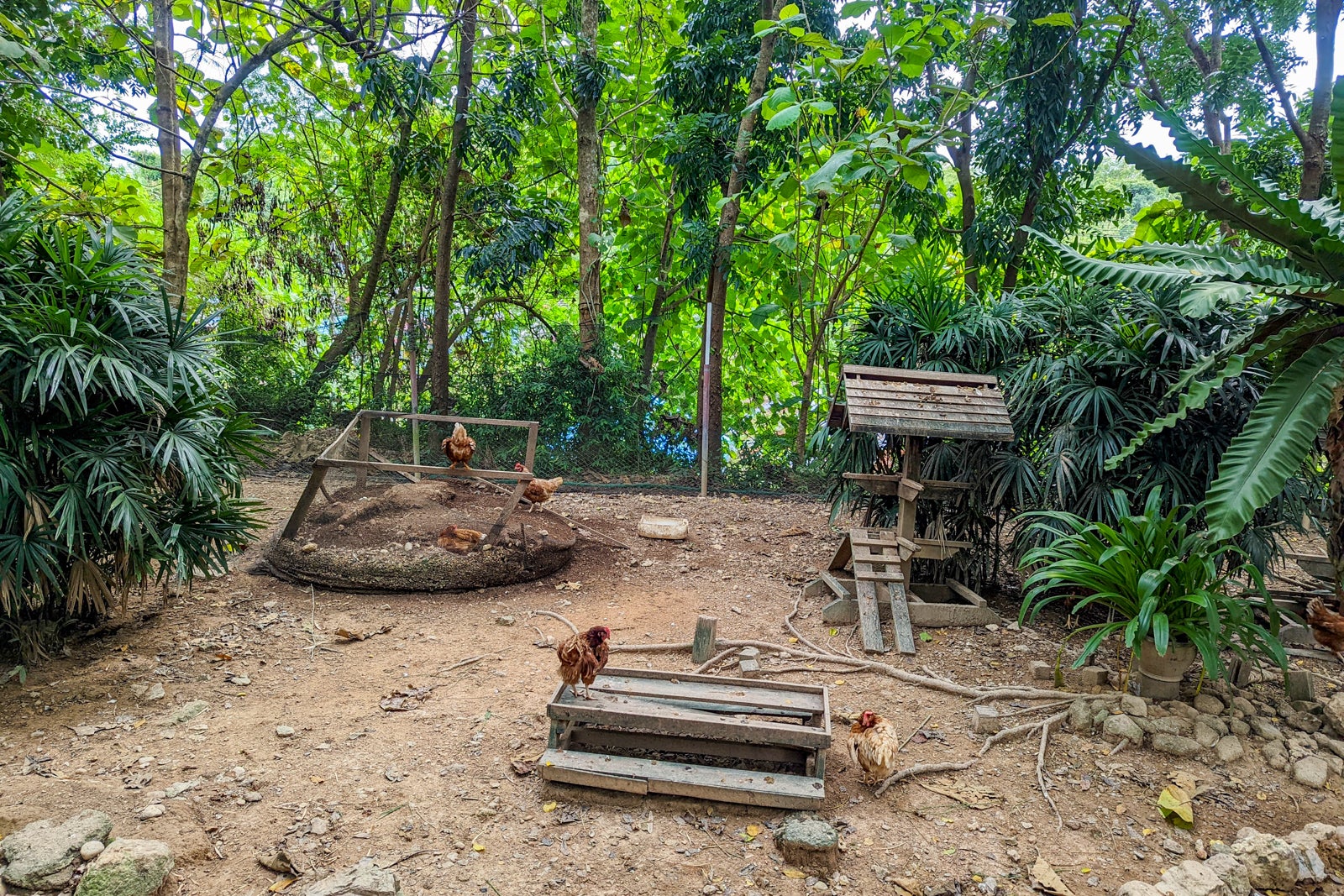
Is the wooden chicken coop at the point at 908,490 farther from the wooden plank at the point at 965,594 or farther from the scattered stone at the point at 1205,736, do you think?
the scattered stone at the point at 1205,736

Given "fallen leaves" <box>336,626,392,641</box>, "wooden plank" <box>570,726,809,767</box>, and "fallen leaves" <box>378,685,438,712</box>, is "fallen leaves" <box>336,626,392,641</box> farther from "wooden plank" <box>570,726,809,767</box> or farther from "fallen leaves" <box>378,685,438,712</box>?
"wooden plank" <box>570,726,809,767</box>

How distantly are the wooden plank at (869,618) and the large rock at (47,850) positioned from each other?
3.20 m

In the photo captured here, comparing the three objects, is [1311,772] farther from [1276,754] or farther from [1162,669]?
[1162,669]

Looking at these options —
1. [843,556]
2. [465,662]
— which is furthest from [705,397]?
[465,662]

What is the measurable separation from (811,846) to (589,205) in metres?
6.96

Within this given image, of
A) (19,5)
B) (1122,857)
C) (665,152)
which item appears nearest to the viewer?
(1122,857)

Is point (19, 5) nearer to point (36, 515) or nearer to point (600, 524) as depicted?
point (36, 515)

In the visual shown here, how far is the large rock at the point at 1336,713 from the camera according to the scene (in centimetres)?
307

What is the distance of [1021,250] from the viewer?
23.7 ft

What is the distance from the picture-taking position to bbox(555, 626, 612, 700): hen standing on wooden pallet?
2852 mm

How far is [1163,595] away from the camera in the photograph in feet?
10.2

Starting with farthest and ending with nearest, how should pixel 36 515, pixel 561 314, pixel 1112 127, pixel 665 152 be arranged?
pixel 561 314
pixel 665 152
pixel 1112 127
pixel 36 515

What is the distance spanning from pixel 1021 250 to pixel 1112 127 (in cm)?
140

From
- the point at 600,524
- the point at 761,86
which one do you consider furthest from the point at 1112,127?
the point at 600,524
